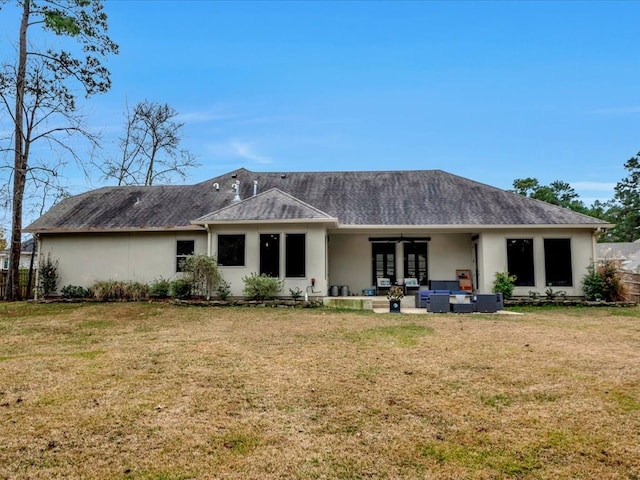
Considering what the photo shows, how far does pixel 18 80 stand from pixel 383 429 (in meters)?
20.1

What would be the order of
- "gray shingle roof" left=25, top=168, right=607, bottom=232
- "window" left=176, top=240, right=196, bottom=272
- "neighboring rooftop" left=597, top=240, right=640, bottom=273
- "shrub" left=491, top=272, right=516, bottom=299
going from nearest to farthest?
"shrub" left=491, top=272, right=516, bottom=299 → "gray shingle roof" left=25, top=168, right=607, bottom=232 → "window" left=176, top=240, right=196, bottom=272 → "neighboring rooftop" left=597, top=240, right=640, bottom=273

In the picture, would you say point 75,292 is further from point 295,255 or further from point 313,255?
point 313,255

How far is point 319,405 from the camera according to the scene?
13.2 ft

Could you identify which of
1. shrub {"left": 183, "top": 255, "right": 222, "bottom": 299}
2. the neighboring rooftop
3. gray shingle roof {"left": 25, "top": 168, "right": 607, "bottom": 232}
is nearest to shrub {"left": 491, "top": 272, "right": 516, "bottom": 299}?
gray shingle roof {"left": 25, "top": 168, "right": 607, "bottom": 232}

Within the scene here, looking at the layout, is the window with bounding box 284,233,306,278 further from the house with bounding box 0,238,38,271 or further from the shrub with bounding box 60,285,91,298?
the house with bounding box 0,238,38,271

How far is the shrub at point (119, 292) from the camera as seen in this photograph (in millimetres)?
14055

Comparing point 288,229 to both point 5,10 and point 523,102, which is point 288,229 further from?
point 5,10

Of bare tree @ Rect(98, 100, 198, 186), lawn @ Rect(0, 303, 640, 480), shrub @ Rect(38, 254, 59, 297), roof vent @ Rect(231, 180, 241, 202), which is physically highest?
bare tree @ Rect(98, 100, 198, 186)

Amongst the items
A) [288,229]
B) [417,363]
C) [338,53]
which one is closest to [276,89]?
[338,53]

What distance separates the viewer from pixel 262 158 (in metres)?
28.1

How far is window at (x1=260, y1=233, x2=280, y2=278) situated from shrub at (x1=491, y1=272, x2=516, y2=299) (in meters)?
7.45

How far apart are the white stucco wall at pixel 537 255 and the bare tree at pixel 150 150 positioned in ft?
68.0

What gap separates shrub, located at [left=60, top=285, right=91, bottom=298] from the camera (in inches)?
573

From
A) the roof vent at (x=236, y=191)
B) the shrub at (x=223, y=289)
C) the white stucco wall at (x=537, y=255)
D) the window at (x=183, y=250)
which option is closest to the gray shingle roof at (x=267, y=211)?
the window at (x=183, y=250)
